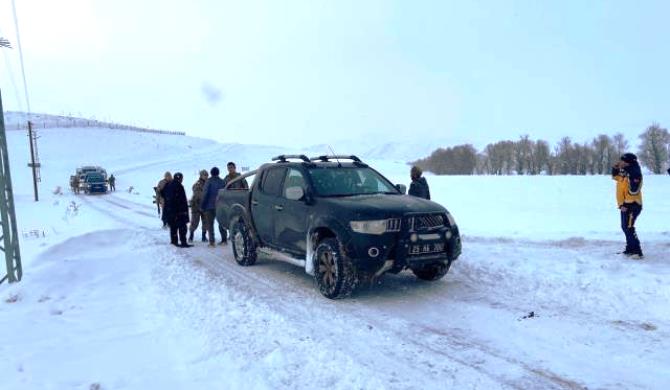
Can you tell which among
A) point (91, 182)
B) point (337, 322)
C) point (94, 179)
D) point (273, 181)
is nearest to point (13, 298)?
point (273, 181)

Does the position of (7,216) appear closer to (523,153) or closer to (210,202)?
(210,202)

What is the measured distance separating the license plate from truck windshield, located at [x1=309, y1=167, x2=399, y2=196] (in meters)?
1.52

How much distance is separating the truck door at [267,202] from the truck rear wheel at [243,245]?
1.25 ft

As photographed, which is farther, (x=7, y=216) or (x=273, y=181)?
(x=273, y=181)

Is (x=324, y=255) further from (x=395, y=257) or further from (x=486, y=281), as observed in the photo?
(x=486, y=281)

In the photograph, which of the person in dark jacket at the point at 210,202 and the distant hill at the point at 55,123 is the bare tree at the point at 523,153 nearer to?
the person in dark jacket at the point at 210,202

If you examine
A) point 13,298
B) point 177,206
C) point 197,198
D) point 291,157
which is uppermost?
point 291,157

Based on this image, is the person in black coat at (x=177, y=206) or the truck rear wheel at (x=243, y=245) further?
the person in black coat at (x=177, y=206)

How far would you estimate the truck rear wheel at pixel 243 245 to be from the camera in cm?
944

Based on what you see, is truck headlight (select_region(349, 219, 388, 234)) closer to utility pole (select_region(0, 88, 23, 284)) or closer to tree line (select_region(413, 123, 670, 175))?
utility pole (select_region(0, 88, 23, 284))

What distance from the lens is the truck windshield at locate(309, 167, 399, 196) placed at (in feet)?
25.9

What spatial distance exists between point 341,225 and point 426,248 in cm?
114

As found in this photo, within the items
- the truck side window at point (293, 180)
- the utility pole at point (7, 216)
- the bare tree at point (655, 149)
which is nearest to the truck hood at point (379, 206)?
the truck side window at point (293, 180)

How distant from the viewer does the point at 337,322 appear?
19.6 feet
